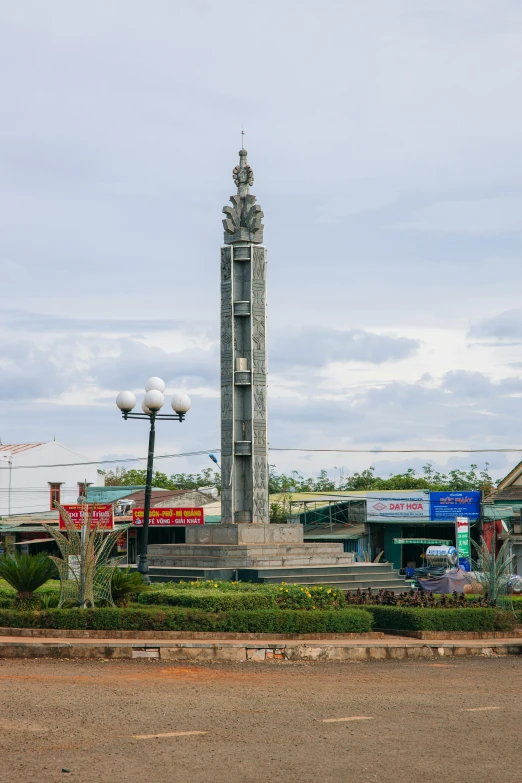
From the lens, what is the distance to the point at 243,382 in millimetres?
27562

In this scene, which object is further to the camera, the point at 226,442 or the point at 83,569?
the point at 226,442

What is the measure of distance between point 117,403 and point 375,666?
9.23m

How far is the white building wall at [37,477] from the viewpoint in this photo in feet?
171

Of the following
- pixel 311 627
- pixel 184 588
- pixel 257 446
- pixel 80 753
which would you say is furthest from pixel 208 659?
pixel 257 446

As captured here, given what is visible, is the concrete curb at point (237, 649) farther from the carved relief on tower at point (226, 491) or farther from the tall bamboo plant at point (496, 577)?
the carved relief on tower at point (226, 491)

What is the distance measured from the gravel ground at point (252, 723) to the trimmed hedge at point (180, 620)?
1.47m

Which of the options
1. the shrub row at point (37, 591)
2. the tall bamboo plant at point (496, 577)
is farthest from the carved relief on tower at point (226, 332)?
the tall bamboo plant at point (496, 577)

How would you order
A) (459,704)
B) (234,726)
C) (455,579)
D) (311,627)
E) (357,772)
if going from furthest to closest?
(455,579) → (311,627) → (459,704) → (234,726) → (357,772)

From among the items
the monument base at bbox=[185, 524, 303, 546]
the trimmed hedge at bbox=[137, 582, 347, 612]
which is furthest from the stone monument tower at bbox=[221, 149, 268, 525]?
the trimmed hedge at bbox=[137, 582, 347, 612]

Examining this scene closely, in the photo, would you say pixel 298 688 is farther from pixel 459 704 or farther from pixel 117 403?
pixel 117 403

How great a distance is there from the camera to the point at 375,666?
1602 centimetres

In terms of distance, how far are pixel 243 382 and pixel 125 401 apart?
19.5 feet

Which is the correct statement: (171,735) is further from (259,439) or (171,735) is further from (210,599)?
(259,439)

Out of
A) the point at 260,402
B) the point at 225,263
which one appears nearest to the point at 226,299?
the point at 225,263
